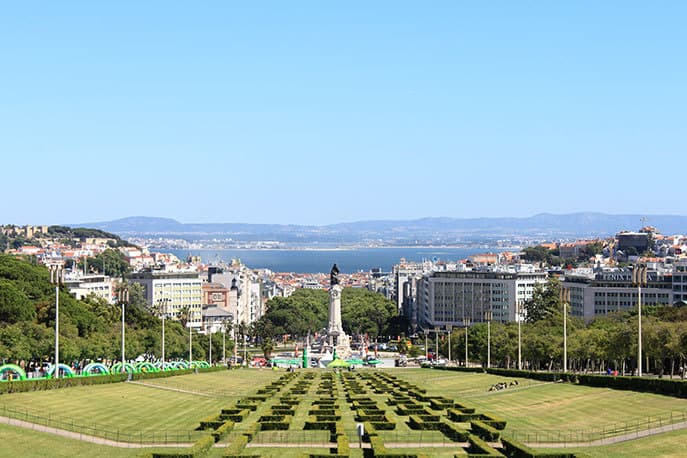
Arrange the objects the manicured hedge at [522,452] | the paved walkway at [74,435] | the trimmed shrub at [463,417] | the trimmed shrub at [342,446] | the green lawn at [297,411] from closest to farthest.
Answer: the manicured hedge at [522,452], the trimmed shrub at [342,446], the green lawn at [297,411], the paved walkway at [74,435], the trimmed shrub at [463,417]

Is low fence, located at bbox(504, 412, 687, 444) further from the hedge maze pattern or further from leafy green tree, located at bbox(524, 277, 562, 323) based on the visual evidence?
leafy green tree, located at bbox(524, 277, 562, 323)

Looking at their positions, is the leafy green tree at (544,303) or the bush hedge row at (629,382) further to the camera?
the leafy green tree at (544,303)

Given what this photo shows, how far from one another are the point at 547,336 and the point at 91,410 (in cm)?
6266

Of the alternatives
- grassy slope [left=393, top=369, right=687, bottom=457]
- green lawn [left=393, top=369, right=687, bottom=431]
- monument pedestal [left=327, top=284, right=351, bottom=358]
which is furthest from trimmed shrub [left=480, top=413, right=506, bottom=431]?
monument pedestal [left=327, top=284, right=351, bottom=358]

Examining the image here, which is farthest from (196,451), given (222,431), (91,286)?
(91,286)

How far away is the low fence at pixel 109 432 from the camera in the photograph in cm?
4859

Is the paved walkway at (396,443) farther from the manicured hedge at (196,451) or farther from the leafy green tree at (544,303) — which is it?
the leafy green tree at (544,303)

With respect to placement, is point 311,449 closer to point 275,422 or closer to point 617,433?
point 275,422

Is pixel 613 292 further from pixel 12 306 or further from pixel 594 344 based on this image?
pixel 12 306

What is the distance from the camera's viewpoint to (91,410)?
187 ft

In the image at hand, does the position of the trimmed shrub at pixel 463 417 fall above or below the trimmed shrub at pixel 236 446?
below

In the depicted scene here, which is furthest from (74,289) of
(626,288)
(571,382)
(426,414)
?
(426,414)

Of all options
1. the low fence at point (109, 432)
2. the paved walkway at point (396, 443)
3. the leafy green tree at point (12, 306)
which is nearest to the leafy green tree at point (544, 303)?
the leafy green tree at point (12, 306)

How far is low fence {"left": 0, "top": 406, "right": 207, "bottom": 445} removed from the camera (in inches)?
1913
